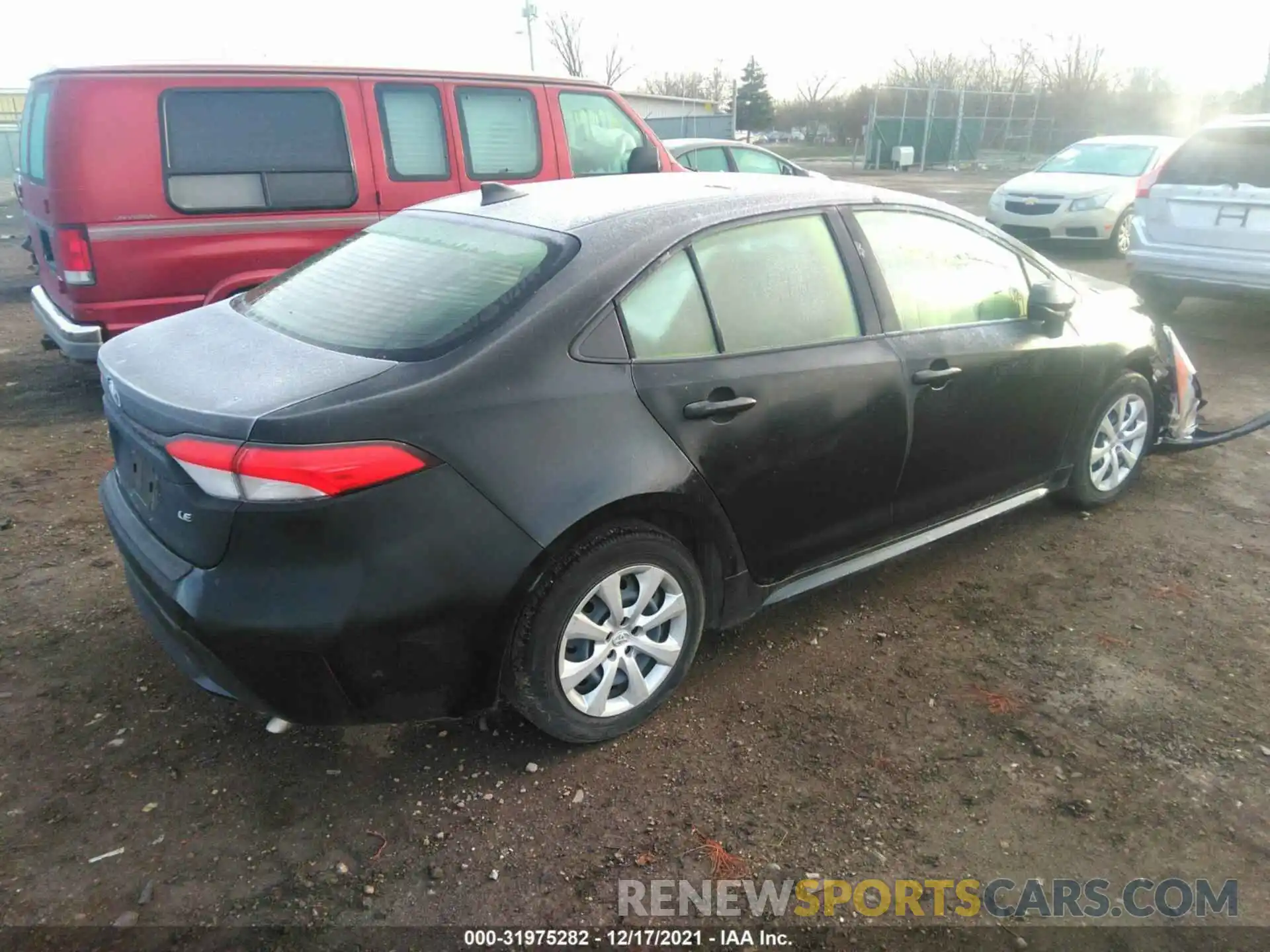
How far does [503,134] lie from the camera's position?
243 inches

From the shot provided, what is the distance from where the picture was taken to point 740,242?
9.64 ft

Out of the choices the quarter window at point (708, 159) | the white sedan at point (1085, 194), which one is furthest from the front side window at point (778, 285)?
the white sedan at point (1085, 194)

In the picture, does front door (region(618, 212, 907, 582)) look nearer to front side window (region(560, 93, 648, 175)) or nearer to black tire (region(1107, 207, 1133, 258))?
front side window (region(560, 93, 648, 175))

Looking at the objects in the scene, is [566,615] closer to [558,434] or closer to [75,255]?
[558,434]

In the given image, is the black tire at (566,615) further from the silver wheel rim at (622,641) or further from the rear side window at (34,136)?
the rear side window at (34,136)

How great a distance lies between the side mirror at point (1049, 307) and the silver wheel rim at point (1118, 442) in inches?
27.4

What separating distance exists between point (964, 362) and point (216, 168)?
13.9 feet

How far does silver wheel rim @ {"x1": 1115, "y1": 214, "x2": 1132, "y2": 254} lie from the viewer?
11.5 m

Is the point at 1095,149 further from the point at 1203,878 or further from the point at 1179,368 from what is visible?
the point at 1203,878

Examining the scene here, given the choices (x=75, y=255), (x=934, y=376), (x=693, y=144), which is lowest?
(x=934, y=376)

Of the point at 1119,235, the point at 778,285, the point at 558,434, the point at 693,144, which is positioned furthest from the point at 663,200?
the point at 1119,235

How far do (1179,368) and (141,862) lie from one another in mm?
4849

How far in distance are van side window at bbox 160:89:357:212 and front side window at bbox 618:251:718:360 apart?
3569 millimetres

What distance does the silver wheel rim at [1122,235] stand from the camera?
37.8ft
